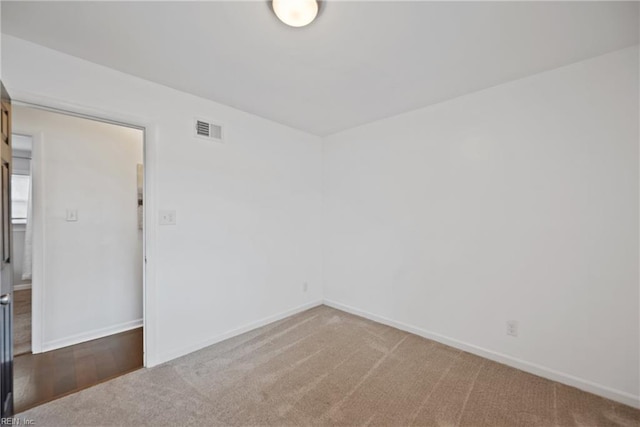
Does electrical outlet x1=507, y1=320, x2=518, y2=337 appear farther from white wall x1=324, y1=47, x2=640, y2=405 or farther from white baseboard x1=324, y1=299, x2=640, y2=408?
white baseboard x1=324, y1=299, x2=640, y2=408

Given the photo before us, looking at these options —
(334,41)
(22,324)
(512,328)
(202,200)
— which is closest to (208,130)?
(202,200)

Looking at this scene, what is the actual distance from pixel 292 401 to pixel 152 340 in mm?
1312

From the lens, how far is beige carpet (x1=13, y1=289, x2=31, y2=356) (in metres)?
2.53

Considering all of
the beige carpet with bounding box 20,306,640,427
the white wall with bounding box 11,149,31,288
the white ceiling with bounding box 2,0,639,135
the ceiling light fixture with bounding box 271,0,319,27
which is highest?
the white ceiling with bounding box 2,0,639,135

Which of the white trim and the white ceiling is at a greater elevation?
the white ceiling

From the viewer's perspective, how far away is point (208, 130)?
261 cm

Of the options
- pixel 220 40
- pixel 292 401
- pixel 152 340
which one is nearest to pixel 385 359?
pixel 292 401

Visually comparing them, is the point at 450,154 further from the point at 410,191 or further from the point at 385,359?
the point at 385,359

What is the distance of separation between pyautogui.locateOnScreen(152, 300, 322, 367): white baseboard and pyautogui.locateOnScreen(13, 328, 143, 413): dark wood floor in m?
0.21

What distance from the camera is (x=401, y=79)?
2.22m

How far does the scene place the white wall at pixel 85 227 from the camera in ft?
8.39

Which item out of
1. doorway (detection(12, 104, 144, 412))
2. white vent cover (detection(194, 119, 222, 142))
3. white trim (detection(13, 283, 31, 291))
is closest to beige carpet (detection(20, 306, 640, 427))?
doorway (detection(12, 104, 144, 412))

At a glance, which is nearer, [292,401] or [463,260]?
[292,401]

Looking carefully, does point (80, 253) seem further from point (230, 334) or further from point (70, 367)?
point (230, 334)
